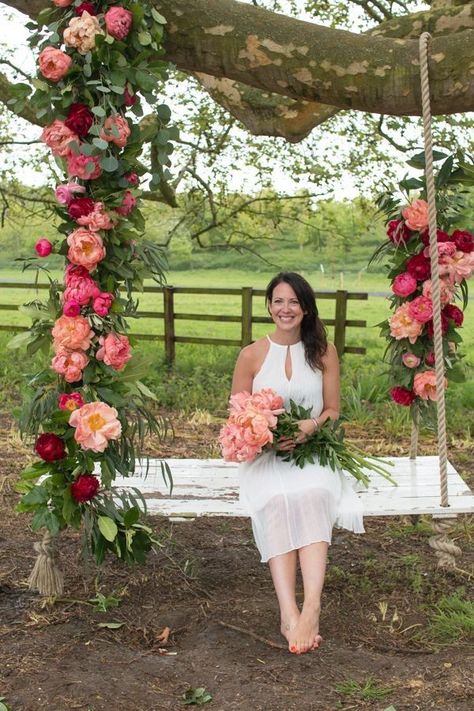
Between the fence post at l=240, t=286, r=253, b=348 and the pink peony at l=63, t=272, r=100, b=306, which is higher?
the pink peony at l=63, t=272, r=100, b=306

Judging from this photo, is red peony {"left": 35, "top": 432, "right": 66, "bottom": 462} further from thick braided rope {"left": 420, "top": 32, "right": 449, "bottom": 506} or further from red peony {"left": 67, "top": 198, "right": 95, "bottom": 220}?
thick braided rope {"left": 420, "top": 32, "right": 449, "bottom": 506}

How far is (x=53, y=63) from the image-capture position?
3.79 metres

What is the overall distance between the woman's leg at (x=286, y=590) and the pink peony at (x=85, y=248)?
1.49m

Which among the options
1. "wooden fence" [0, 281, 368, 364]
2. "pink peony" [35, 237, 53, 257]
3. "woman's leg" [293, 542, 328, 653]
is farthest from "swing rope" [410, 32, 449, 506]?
"wooden fence" [0, 281, 368, 364]

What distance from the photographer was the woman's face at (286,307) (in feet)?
14.5

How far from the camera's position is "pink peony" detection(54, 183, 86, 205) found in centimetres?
387

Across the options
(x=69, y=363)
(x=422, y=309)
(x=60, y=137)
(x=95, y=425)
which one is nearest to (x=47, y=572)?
(x=95, y=425)

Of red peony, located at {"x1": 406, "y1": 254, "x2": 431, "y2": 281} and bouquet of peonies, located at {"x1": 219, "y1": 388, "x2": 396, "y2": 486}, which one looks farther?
red peony, located at {"x1": 406, "y1": 254, "x2": 431, "y2": 281}

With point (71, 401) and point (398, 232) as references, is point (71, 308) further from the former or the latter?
point (398, 232)

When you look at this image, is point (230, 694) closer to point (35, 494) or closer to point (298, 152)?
point (35, 494)

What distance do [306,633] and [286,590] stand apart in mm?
214

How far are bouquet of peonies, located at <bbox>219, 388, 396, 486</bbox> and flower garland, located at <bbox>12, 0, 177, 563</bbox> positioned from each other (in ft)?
1.41

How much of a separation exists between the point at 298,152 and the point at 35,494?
817 cm

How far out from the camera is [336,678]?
350cm
